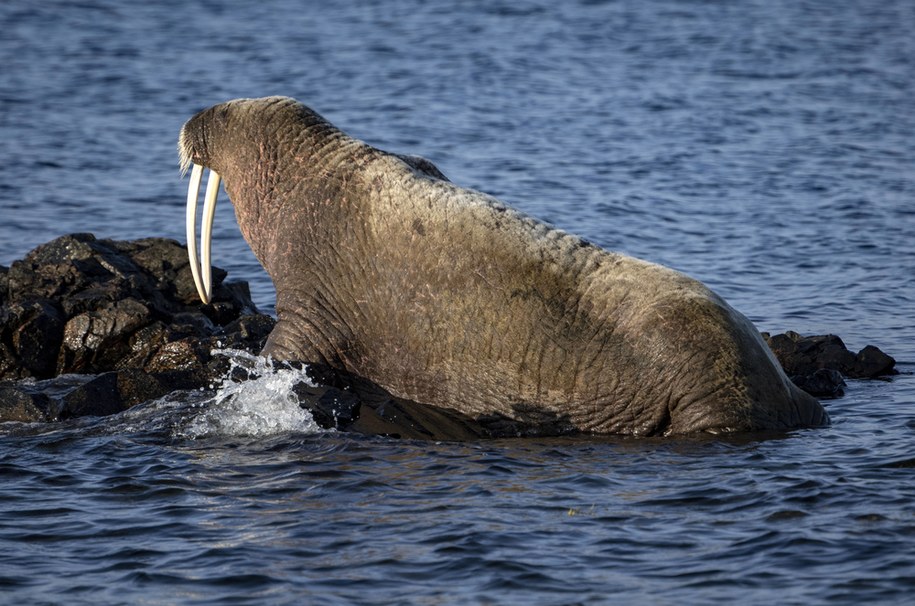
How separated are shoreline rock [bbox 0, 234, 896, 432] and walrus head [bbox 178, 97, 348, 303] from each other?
1290 mm

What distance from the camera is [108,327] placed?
11.4 metres

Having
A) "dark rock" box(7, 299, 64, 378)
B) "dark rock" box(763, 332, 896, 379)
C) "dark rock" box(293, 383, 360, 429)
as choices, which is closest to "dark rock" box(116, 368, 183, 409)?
"dark rock" box(7, 299, 64, 378)

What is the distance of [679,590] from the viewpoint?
21.9 ft

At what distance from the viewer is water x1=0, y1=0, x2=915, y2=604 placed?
7086 millimetres

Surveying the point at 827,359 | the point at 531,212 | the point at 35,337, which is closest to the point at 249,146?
the point at 35,337

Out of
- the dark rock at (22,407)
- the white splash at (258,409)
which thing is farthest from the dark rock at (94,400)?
the white splash at (258,409)

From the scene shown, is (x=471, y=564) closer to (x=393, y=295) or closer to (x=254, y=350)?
(x=393, y=295)

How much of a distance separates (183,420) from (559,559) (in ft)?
11.6

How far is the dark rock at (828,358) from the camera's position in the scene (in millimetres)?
11133

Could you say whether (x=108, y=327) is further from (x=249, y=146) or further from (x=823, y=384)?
(x=823, y=384)

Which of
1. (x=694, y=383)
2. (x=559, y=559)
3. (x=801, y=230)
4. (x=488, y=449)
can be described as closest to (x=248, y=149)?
(x=488, y=449)

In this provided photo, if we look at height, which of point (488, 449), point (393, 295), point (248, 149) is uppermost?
point (248, 149)

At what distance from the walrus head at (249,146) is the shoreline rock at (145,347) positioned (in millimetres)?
1290

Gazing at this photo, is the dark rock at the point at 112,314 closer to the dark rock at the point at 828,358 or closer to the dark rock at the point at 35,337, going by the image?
the dark rock at the point at 35,337
